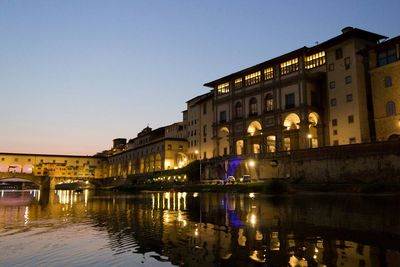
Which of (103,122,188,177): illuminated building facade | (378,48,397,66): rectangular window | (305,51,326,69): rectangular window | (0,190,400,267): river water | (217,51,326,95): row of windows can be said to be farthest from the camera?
(103,122,188,177): illuminated building facade

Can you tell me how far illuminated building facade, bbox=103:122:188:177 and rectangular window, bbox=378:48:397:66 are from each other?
7346cm

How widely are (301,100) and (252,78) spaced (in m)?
16.9

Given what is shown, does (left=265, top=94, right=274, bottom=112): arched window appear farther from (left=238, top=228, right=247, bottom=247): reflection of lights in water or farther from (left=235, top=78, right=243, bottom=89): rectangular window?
(left=238, top=228, right=247, bottom=247): reflection of lights in water

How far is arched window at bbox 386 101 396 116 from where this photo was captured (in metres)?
59.9

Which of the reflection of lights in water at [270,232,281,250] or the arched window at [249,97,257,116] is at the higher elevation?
the arched window at [249,97,257,116]

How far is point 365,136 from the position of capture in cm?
6500

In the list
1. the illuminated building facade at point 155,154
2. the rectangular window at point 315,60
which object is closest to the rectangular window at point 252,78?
the rectangular window at point 315,60

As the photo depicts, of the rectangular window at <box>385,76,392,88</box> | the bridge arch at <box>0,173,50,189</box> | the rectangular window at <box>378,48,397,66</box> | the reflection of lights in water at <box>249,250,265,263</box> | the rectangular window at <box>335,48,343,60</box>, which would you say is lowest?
the reflection of lights in water at <box>249,250,265,263</box>

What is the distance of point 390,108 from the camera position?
199ft

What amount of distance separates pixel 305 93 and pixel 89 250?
213 ft

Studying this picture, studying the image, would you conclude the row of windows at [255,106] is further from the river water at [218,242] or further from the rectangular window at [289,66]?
the river water at [218,242]

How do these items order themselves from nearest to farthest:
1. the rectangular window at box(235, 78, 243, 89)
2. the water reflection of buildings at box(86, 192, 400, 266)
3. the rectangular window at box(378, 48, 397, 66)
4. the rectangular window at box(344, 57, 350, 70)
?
the water reflection of buildings at box(86, 192, 400, 266)
the rectangular window at box(378, 48, 397, 66)
the rectangular window at box(344, 57, 350, 70)
the rectangular window at box(235, 78, 243, 89)

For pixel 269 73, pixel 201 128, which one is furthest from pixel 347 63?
pixel 201 128

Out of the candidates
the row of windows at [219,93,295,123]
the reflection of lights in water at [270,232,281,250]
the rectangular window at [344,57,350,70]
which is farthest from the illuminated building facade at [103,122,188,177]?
the reflection of lights in water at [270,232,281,250]
